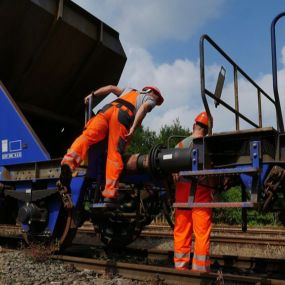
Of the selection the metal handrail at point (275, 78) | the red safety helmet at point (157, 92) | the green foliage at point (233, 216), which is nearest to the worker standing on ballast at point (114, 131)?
the red safety helmet at point (157, 92)

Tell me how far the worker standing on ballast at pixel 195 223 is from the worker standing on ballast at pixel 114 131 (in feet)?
2.08

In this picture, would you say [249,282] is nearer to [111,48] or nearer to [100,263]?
[100,263]

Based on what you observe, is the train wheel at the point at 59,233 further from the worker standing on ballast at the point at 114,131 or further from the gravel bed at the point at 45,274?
the worker standing on ballast at the point at 114,131

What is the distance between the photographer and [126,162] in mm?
5020

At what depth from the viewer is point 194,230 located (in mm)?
4453

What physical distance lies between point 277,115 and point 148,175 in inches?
69.5

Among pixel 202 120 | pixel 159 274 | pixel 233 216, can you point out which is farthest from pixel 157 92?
pixel 233 216

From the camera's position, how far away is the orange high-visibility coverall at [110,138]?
4730 millimetres

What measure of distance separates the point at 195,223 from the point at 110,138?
1.34m

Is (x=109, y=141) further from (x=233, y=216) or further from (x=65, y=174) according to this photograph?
(x=233, y=216)

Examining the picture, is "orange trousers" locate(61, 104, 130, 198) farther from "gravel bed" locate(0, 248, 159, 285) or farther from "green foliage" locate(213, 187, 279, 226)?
"green foliage" locate(213, 187, 279, 226)

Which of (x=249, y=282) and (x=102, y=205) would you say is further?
(x=102, y=205)

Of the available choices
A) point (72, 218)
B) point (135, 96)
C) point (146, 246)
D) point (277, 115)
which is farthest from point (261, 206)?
point (146, 246)

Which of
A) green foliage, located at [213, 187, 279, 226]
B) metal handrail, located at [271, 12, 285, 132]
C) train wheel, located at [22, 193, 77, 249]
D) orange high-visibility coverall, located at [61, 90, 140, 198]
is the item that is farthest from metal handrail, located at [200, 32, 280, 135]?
green foliage, located at [213, 187, 279, 226]
